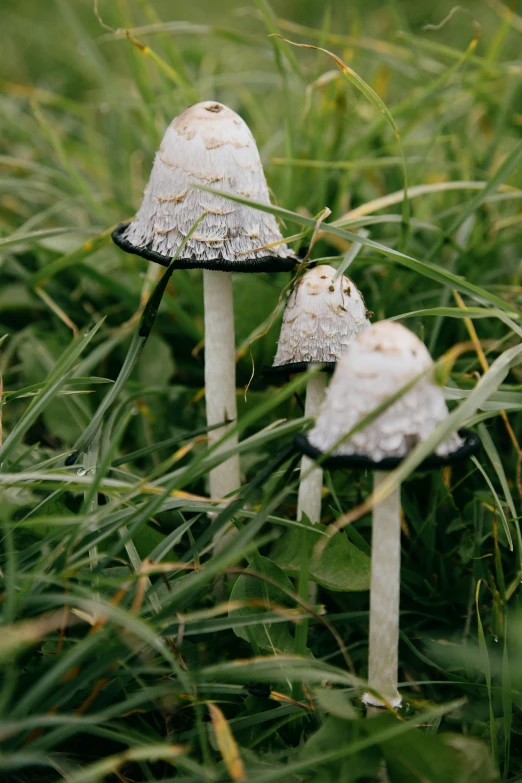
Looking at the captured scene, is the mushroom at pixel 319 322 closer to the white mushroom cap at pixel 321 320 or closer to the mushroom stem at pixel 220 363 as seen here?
the white mushroom cap at pixel 321 320

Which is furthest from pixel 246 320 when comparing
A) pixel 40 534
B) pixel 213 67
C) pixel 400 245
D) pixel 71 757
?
pixel 213 67

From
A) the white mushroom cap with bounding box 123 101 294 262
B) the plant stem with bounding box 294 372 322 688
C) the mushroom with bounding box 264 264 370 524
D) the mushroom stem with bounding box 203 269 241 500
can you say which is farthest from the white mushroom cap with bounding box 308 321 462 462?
the mushroom stem with bounding box 203 269 241 500

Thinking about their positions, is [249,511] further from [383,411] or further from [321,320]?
[383,411]

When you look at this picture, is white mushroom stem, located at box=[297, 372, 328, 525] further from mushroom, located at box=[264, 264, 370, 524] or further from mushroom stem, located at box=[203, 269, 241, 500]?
mushroom stem, located at box=[203, 269, 241, 500]

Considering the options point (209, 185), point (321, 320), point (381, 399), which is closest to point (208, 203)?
point (209, 185)

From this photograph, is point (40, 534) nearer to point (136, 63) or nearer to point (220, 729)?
point (220, 729)

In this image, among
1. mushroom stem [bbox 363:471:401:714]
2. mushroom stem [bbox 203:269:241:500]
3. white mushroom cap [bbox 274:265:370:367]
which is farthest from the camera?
mushroom stem [bbox 203:269:241:500]

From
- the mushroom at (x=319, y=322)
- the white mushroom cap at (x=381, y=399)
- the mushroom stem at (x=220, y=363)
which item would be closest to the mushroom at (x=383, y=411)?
the white mushroom cap at (x=381, y=399)
